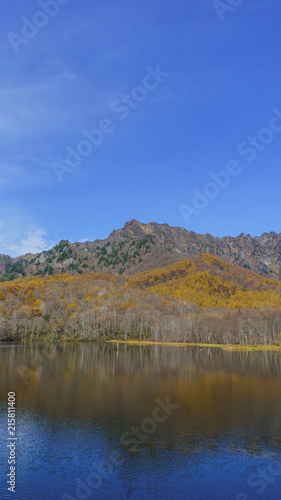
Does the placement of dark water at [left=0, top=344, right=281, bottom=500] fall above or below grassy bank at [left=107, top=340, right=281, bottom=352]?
below

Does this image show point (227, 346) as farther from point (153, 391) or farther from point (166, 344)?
point (153, 391)

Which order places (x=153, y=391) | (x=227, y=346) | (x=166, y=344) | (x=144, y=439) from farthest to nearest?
(x=166, y=344) → (x=227, y=346) → (x=153, y=391) → (x=144, y=439)

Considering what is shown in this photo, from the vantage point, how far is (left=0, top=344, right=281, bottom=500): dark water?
26.6m

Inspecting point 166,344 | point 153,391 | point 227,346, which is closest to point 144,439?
point 153,391

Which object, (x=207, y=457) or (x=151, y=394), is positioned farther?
(x=151, y=394)

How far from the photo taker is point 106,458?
3131cm

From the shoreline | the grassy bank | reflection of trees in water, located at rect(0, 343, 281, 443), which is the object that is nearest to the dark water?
reflection of trees in water, located at rect(0, 343, 281, 443)

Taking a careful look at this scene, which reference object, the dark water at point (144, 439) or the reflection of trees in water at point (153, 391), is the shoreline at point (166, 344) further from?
the dark water at point (144, 439)

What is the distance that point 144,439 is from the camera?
36.1 meters

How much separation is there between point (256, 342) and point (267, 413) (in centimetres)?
12855

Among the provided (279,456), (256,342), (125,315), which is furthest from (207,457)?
(125,315)

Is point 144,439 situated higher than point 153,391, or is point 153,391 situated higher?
point 153,391

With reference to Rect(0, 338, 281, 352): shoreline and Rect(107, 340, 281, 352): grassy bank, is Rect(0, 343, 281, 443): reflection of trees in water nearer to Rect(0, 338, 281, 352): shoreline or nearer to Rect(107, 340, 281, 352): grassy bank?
Rect(107, 340, 281, 352): grassy bank

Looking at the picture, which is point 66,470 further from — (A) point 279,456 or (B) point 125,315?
(B) point 125,315
